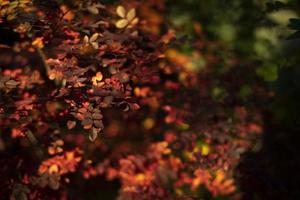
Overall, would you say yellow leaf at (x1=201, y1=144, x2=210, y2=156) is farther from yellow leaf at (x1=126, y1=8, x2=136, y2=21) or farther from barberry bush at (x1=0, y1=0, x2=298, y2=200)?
yellow leaf at (x1=126, y1=8, x2=136, y2=21)

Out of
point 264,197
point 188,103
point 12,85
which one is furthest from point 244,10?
point 12,85

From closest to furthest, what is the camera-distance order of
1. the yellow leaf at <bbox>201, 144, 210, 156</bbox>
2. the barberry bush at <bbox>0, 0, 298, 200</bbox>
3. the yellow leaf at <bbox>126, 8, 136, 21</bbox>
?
the barberry bush at <bbox>0, 0, 298, 200</bbox>, the yellow leaf at <bbox>126, 8, 136, 21</bbox>, the yellow leaf at <bbox>201, 144, 210, 156</bbox>

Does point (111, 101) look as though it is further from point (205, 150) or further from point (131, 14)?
point (205, 150)

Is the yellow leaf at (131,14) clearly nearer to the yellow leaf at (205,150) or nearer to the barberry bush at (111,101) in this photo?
the barberry bush at (111,101)

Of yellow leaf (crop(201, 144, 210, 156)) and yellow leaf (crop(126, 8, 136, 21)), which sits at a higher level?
yellow leaf (crop(126, 8, 136, 21))

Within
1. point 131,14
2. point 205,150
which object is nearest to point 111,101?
point 131,14

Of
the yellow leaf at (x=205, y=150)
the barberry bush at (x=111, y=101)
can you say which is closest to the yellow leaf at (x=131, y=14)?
the barberry bush at (x=111, y=101)

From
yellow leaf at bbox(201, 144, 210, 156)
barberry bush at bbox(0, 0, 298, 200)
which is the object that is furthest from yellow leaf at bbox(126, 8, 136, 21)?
yellow leaf at bbox(201, 144, 210, 156)

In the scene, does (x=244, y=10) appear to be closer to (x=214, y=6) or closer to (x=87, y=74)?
(x=214, y=6)
